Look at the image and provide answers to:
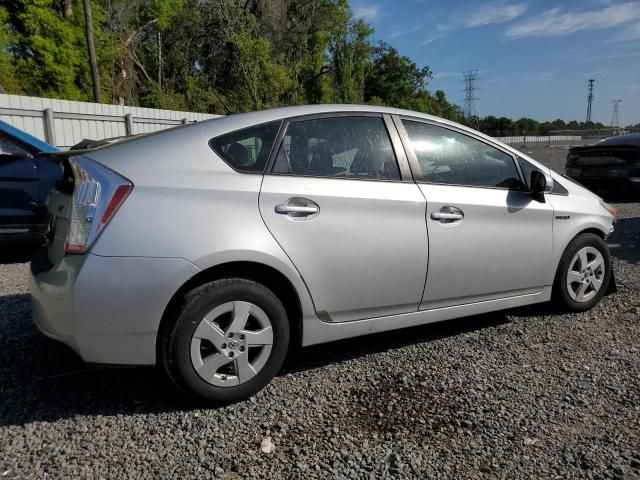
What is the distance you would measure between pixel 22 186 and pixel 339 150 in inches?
158

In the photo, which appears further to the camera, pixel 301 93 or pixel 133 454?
pixel 301 93

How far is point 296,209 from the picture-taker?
8.63 feet

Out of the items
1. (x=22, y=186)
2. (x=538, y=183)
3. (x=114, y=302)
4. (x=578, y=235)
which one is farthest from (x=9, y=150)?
(x=578, y=235)

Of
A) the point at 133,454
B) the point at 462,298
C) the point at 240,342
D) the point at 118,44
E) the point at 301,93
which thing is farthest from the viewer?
the point at 301,93

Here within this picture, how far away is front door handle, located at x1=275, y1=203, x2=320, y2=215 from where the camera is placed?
260 centimetres

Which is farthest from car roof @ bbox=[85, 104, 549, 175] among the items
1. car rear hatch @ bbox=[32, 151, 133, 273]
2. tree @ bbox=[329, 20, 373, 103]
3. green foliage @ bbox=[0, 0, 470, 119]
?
tree @ bbox=[329, 20, 373, 103]

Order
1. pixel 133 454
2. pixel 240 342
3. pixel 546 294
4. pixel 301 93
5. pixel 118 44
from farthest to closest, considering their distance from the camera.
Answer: pixel 301 93 < pixel 118 44 < pixel 546 294 < pixel 240 342 < pixel 133 454

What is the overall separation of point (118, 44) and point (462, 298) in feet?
118

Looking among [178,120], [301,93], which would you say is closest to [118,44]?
[301,93]

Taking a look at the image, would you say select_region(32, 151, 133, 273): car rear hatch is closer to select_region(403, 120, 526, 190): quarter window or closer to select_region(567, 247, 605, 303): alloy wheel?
select_region(403, 120, 526, 190): quarter window

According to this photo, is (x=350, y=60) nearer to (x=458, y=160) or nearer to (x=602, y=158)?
(x=602, y=158)

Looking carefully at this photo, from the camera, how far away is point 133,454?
7.20ft

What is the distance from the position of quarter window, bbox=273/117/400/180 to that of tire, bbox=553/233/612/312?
1640 millimetres

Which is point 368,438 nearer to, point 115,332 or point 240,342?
point 240,342
